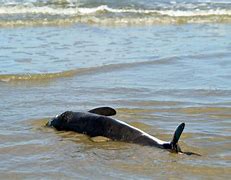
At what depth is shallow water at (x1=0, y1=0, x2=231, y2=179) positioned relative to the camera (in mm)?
4527

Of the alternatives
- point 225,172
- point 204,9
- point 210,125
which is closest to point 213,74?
point 210,125

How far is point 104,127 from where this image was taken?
17.1 feet

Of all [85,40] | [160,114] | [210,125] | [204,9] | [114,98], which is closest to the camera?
[210,125]

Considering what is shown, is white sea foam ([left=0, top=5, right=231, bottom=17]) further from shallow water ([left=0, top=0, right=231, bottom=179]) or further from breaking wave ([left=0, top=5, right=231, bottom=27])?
shallow water ([left=0, top=0, right=231, bottom=179])

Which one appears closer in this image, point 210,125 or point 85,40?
point 210,125

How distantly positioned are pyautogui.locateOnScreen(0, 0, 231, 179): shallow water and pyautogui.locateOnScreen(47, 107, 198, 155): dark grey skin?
74mm

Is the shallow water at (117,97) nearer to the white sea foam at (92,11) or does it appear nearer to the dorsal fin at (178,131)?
the dorsal fin at (178,131)

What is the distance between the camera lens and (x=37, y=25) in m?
16.4

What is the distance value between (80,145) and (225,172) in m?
1.47

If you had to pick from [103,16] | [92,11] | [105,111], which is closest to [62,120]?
[105,111]

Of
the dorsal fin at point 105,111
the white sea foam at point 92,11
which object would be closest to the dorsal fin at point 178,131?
the dorsal fin at point 105,111

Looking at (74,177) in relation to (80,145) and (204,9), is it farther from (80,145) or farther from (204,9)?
(204,9)

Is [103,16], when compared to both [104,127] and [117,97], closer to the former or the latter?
[117,97]

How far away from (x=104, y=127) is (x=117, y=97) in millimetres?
1981
